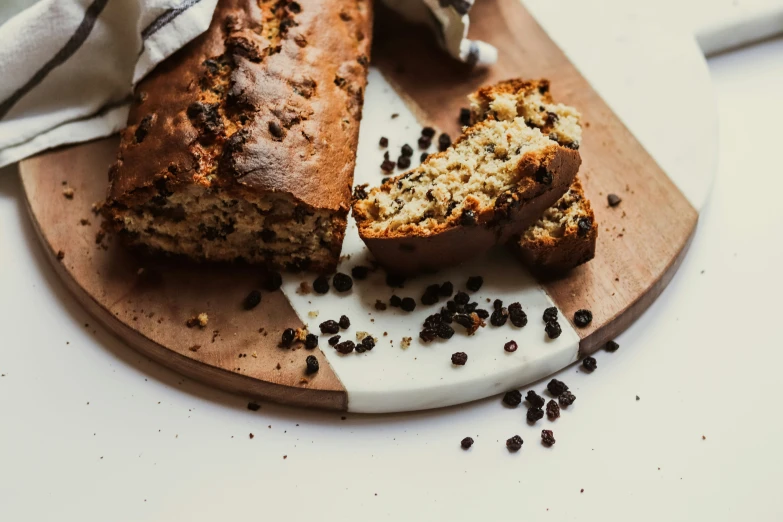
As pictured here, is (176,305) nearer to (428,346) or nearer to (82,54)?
(428,346)

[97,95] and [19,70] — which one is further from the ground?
[19,70]

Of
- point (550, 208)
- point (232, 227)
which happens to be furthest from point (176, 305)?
point (550, 208)

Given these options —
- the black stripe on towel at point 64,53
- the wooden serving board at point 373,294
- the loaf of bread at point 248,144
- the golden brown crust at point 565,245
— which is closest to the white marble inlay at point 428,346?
the wooden serving board at point 373,294

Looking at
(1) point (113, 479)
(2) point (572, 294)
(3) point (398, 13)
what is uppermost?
(3) point (398, 13)

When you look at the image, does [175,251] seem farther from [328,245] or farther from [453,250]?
[453,250]

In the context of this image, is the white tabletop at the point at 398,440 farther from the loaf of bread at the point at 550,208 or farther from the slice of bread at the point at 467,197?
the slice of bread at the point at 467,197

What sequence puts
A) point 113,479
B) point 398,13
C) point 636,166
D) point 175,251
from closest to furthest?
point 113,479 → point 175,251 → point 636,166 → point 398,13

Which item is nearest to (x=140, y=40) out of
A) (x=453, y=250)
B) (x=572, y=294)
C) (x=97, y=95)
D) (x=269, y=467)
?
(x=97, y=95)
